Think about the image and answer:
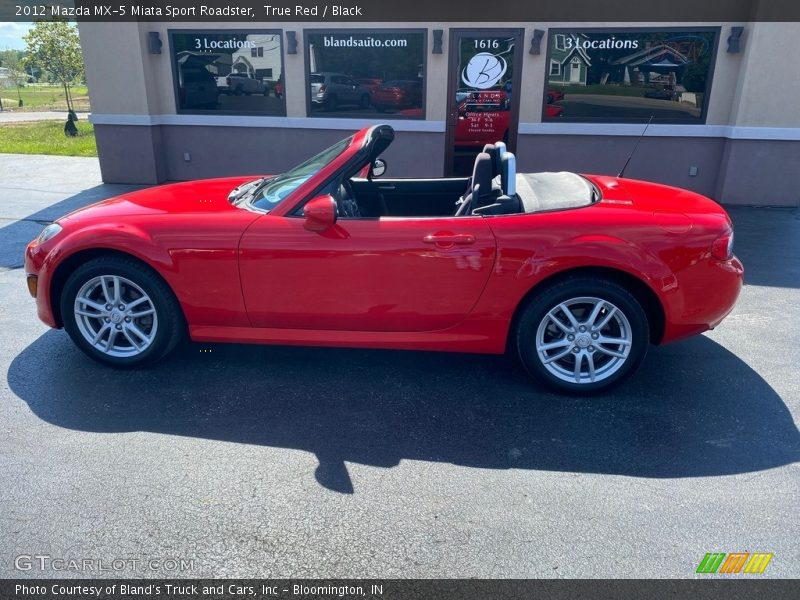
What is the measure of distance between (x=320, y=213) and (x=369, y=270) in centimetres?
43

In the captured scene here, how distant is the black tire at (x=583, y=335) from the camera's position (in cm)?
364

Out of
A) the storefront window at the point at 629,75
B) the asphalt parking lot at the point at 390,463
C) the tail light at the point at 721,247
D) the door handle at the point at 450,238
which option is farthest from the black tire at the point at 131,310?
the storefront window at the point at 629,75

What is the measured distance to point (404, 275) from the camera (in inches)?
145

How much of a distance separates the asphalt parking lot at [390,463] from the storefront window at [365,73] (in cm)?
612

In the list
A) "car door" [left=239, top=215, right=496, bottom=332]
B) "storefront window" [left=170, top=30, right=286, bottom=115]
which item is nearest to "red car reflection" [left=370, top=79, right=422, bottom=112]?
"storefront window" [left=170, top=30, right=286, bottom=115]

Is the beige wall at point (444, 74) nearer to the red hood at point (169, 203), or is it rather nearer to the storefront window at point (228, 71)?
the storefront window at point (228, 71)

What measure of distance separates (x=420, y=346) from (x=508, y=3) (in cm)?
686

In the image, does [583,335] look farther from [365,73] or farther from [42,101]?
[42,101]

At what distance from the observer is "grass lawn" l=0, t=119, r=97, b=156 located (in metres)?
14.7

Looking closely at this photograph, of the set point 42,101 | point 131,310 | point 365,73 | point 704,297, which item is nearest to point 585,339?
point 704,297

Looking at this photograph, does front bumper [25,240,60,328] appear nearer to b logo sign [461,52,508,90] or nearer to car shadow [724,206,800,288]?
car shadow [724,206,800,288]

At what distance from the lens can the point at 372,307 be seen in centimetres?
375

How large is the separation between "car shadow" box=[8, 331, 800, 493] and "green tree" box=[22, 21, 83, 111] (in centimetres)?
2229

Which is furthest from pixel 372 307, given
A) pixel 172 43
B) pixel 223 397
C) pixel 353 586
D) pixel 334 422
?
pixel 172 43
